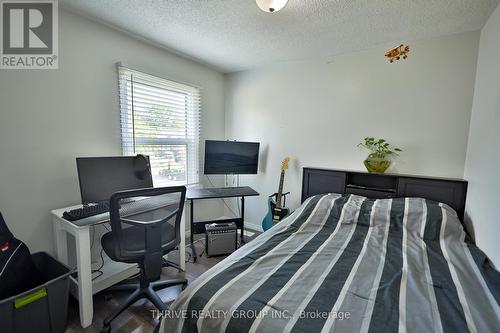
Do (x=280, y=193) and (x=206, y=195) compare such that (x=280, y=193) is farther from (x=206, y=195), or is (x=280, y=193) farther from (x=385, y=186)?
(x=385, y=186)

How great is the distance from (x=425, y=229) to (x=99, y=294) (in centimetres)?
264

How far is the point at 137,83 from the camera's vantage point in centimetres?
232

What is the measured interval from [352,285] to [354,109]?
199cm

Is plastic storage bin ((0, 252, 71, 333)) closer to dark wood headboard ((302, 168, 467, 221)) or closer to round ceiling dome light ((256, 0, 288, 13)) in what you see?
round ceiling dome light ((256, 0, 288, 13))

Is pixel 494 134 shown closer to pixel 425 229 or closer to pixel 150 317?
pixel 425 229

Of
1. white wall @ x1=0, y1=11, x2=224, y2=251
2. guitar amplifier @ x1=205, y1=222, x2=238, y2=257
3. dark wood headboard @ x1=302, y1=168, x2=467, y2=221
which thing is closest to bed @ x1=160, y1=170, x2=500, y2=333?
dark wood headboard @ x1=302, y1=168, x2=467, y2=221

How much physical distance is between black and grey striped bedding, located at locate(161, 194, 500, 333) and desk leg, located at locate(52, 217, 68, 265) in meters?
1.31

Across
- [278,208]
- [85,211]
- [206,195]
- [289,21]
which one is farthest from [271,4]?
[278,208]

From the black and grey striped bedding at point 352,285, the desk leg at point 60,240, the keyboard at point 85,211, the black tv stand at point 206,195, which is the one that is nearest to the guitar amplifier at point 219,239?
the black tv stand at point 206,195

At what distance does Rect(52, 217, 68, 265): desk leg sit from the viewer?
5.71ft

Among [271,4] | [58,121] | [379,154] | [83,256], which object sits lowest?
[83,256]

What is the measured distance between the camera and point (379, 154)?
2291mm

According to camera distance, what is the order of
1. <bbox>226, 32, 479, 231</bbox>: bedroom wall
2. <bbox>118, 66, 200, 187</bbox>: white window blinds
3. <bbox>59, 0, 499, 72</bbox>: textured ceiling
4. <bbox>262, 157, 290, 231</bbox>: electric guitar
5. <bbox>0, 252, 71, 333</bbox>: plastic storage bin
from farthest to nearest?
<bbox>262, 157, 290, 231</bbox>: electric guitar, <bbox>118, 66, 200, 187</bbox>: white window blinds, <bbox>226, 32, 479, 231</bbox>: bedroom wall, <bbox>59, 0, 499, 72</bbox>: textured ceiling, <bbox>0, 252, 71, 333</bbox>: plastic storage bin

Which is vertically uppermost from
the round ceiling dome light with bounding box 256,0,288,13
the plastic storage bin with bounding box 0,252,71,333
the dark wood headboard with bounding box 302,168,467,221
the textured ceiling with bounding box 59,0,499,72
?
the textured ceiling with bounding box 59,0,499,72
